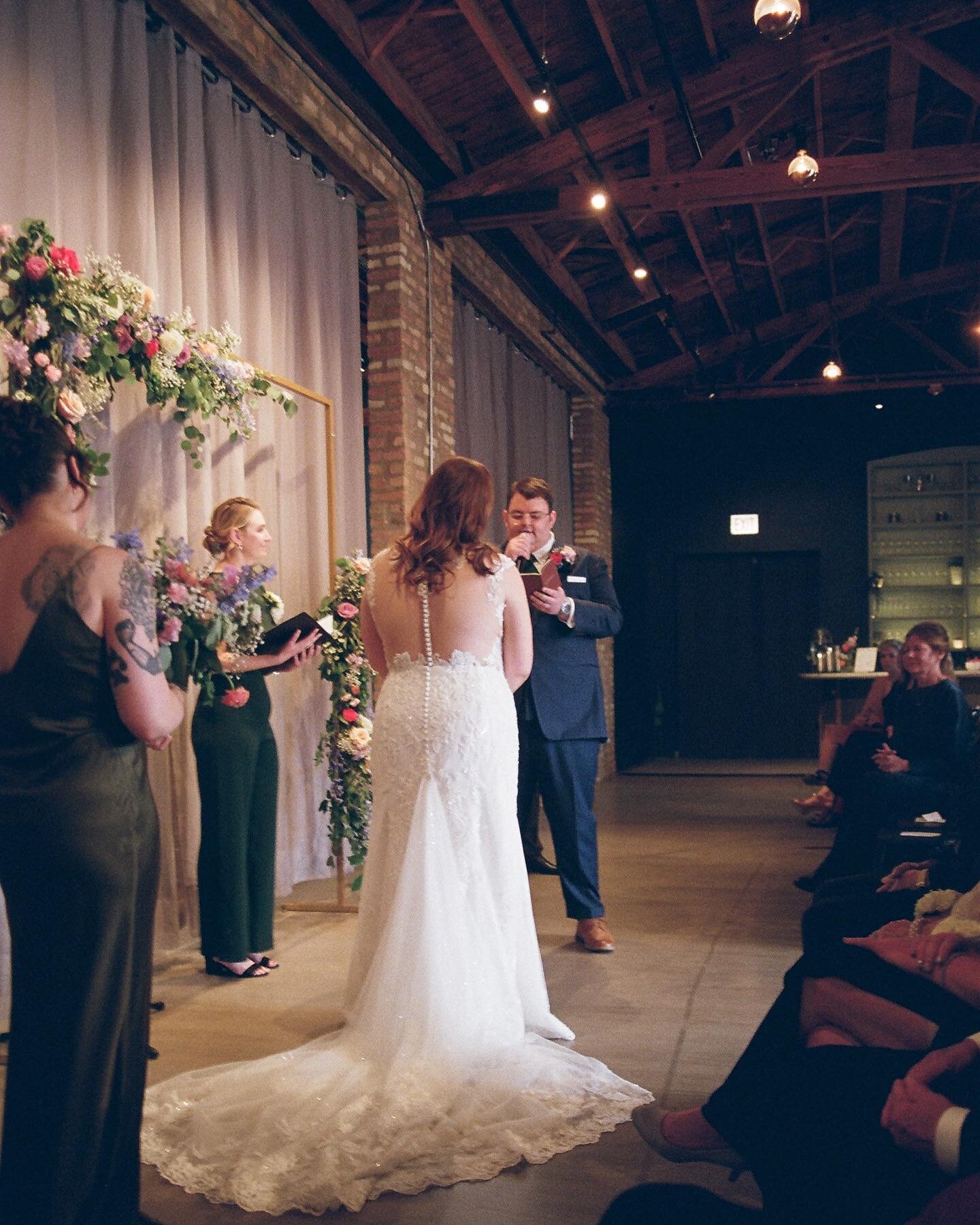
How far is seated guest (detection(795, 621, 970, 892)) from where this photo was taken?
4.76 m

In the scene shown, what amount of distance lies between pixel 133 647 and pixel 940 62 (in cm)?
654

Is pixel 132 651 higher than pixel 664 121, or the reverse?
pixel 664 121

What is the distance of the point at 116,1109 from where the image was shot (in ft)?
6.26

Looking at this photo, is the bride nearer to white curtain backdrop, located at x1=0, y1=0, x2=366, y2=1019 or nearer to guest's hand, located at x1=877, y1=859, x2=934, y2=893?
guest's hand, located at x1=877, y1=859, x2=934, y2=893

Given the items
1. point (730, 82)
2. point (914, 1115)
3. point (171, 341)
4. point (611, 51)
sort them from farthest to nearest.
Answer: point (730, 82) → point (611, 51) → point (171, 341) → point (914, 1115)

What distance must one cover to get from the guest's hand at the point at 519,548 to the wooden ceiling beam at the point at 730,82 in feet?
11.5

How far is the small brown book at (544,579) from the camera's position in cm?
414

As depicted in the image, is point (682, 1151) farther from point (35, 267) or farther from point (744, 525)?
point (744, 525)

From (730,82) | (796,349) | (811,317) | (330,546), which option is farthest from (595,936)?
(811,317)

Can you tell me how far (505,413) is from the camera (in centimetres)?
928

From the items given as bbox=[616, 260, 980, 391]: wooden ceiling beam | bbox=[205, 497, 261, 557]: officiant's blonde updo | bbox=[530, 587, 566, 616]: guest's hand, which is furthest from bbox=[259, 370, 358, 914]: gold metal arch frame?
bbox=[616, 260, 980, 391]: wooden ceiling beam

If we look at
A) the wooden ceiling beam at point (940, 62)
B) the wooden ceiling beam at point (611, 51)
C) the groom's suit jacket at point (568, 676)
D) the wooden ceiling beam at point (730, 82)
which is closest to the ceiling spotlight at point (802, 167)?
the wooden ceiling beam at point (730, 82)

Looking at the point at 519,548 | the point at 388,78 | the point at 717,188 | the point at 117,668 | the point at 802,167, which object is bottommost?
the point at 117,668

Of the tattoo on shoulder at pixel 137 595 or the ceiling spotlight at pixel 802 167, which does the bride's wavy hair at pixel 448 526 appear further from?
the ceiling spotlight at pixel 802 167
